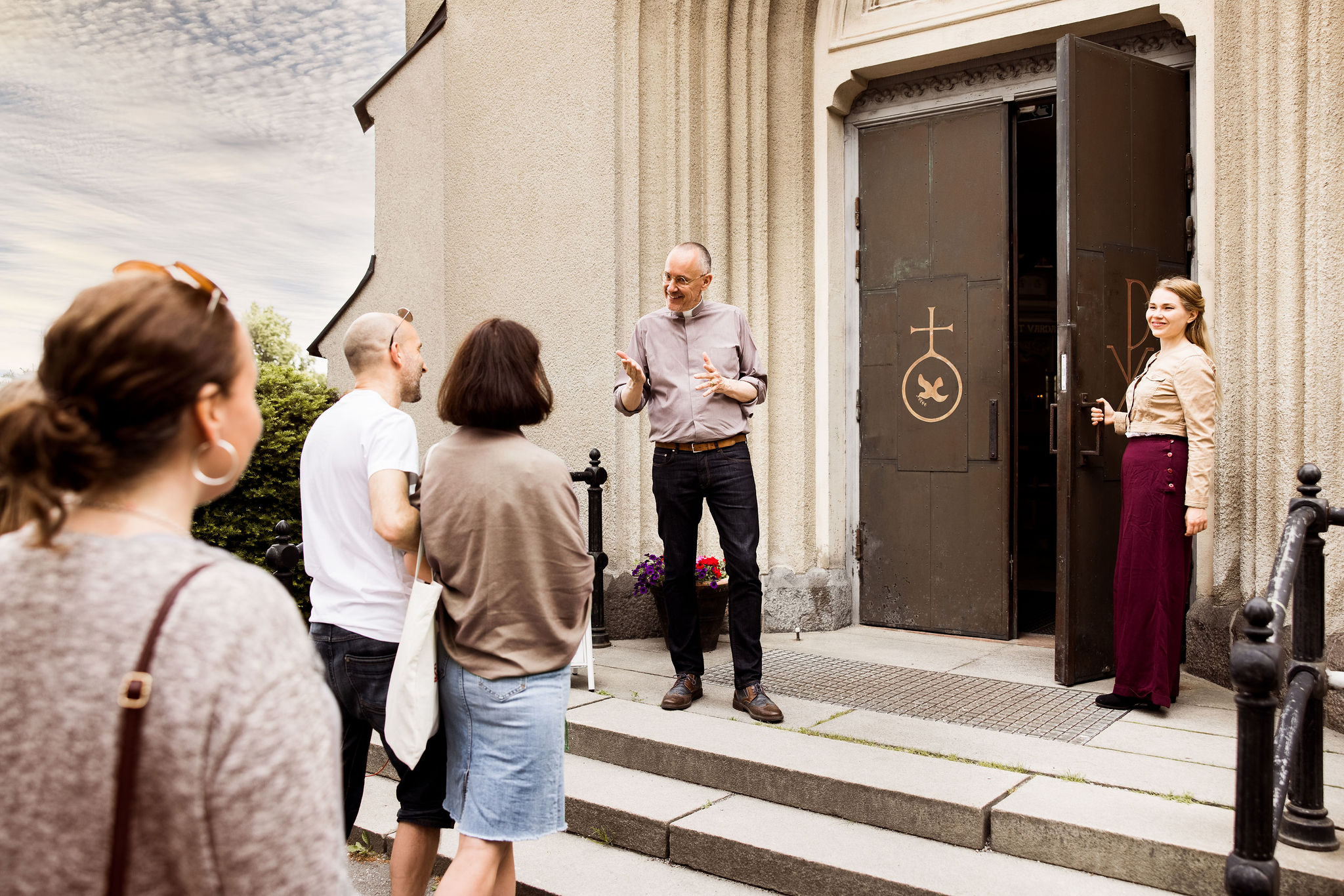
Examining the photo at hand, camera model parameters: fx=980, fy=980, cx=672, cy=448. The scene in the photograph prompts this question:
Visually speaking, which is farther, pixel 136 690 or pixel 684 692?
pixel 684 692

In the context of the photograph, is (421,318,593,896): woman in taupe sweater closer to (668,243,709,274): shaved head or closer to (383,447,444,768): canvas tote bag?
(383,447,444,768): canvas tote bag

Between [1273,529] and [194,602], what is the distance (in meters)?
4.90

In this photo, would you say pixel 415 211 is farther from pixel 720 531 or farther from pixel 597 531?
pixel 720 531

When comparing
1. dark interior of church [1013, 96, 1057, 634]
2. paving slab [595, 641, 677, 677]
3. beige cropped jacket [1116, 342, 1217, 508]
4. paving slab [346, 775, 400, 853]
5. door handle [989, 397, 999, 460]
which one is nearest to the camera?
paving slab [346, 775, 400, 853]

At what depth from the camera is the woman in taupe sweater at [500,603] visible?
91.1 inches

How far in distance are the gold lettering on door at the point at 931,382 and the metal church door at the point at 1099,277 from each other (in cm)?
114

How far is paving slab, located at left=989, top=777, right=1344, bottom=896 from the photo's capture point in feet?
9.51

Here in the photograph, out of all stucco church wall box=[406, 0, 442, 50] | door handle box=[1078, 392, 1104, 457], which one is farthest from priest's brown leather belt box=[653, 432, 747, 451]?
stucco church wall box=[406, 0, 442, 50]

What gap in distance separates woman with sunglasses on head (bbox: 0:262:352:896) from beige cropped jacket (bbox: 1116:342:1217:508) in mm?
4208

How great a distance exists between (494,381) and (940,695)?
3204 millimetres

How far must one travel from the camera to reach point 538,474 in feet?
7.72

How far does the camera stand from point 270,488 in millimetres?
6848

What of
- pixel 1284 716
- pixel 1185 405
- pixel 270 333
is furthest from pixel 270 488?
pixel 270 333

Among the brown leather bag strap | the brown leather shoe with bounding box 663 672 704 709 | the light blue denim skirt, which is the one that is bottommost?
the brown leather shoe with bounding box 663 672 704 709
